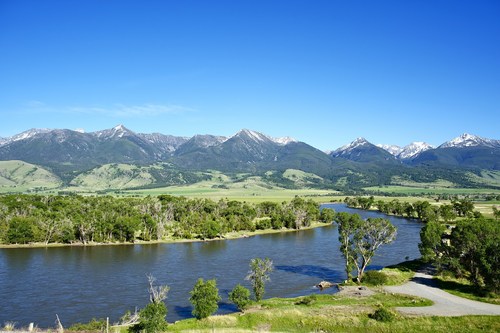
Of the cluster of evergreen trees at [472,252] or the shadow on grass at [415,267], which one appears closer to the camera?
the cluster of evergreen trees at [472,252]

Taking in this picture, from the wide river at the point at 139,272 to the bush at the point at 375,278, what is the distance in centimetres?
816

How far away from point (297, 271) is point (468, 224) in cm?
4200

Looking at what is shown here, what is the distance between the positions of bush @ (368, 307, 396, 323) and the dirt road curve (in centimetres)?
396

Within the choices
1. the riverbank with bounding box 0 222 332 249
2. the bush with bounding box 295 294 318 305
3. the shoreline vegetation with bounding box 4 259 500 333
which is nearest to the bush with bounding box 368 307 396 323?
the shoreline vegetation with bounding box 4 259 500 333

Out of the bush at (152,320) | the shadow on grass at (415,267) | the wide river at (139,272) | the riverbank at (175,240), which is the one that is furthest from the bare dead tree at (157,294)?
→ the riverbank at (175,240)

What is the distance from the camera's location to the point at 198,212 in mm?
191625

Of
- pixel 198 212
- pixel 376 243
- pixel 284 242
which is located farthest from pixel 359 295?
pixel 198 212

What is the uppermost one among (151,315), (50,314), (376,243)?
(376,243)

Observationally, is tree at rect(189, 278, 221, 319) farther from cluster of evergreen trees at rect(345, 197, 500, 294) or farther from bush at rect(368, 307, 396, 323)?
cluster of evergreen trees at rect(345, 197, 500, 294)

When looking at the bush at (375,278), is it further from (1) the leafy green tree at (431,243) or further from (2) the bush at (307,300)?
(2) the bush at (307,300)

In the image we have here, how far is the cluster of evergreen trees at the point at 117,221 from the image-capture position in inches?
5630

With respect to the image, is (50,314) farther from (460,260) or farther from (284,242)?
(284,242)

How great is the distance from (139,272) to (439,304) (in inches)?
2786

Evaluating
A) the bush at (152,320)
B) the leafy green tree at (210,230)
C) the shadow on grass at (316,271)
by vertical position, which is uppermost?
the leafy green tree at (210,230)
